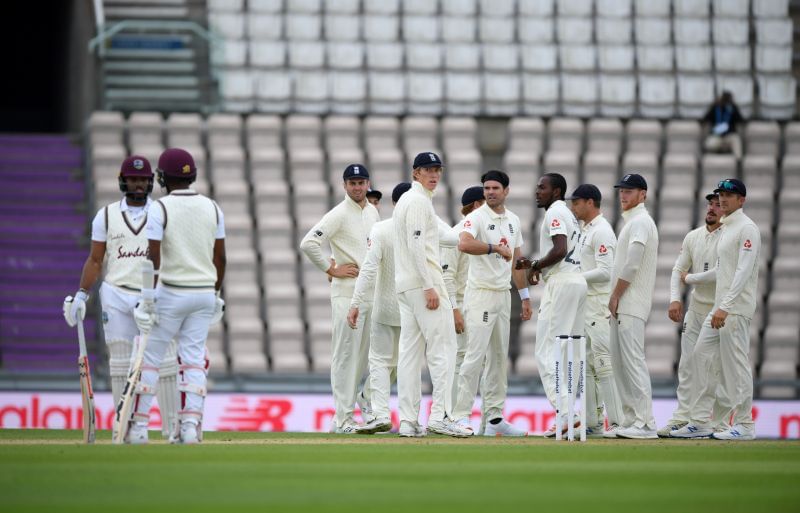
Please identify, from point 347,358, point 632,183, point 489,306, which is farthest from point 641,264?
point 347,358

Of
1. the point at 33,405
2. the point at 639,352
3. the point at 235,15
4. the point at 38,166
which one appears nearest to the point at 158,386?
the point at 639,352

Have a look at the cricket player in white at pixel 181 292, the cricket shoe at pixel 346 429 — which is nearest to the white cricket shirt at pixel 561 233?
the cricket shoe at pixel 346 429

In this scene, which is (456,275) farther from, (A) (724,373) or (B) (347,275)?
(A) (724,373)

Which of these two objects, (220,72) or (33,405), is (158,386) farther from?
(220,72)

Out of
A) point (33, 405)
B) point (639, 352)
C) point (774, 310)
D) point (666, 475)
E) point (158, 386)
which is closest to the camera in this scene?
point (666, 475)

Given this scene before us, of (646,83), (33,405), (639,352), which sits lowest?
(33,405)

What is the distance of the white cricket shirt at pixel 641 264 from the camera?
10617mm

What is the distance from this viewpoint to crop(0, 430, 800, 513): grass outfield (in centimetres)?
588

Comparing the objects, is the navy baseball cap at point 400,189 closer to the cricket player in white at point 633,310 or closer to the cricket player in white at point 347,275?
the cricket player in white at point 347,275

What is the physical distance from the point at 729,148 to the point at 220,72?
7107mm

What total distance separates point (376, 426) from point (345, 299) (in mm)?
1323

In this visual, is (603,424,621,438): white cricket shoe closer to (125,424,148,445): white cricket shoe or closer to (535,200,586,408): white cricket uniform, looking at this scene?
(535,200,586,408): white cricket uniform

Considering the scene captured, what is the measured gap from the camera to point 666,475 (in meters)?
7.23

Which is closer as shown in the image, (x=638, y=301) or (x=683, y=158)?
(x=638, y=301)
